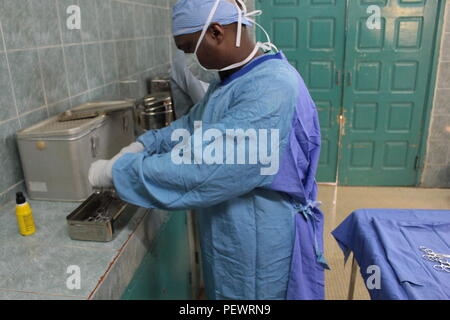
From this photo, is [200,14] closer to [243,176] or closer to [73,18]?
[243,176]

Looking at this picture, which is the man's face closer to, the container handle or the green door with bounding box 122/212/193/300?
the container handle

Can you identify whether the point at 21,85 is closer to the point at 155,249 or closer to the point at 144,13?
the point at 155,249

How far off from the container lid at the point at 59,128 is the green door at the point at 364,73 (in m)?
2.18

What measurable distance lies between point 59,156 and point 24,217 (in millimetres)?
248

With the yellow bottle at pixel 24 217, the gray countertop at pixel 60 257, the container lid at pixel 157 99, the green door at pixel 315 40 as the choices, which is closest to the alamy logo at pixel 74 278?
the gray countertop at pixel 60 257

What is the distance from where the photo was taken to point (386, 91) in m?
3.22

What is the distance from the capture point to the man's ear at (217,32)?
3.32 ft

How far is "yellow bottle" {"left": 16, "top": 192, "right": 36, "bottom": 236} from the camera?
44.4 inches

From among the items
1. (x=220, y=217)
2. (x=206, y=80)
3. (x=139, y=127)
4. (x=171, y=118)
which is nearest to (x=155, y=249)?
(x=220, y=217)

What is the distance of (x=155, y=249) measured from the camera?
1403 millimetres

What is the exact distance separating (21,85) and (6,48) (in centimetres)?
14

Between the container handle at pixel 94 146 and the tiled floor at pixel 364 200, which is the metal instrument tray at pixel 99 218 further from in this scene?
the tiled floor at pixel 364 200

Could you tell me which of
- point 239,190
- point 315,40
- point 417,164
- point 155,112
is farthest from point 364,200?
point 239,190

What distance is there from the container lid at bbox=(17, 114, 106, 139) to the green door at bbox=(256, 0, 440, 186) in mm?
2184
